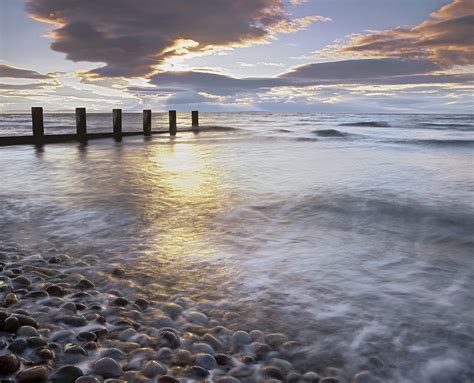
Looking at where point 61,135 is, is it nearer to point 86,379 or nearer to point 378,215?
point 378,215

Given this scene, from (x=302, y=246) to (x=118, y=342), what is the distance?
7.99ft

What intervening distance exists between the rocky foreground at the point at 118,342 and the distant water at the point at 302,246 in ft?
0.67

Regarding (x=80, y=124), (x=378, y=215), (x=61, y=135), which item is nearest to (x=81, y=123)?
(x=80, y=124)

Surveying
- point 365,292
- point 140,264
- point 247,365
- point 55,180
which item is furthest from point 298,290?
point 55,180

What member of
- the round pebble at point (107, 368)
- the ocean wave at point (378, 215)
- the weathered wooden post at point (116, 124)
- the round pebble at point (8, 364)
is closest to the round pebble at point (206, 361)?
the round pebble at point (107, 368)

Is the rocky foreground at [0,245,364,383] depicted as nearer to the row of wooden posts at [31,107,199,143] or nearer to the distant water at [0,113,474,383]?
the distant water at [0,113,474,383]

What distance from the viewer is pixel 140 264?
11.3 ft

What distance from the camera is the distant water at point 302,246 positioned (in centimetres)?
245

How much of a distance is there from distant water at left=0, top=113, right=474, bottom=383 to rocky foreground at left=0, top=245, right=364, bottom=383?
203 mm

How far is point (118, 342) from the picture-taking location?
7.23ft

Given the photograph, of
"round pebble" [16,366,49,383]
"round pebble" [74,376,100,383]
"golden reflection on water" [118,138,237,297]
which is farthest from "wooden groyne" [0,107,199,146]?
"round pebble" [74,376,100,383]

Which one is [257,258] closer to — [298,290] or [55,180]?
[298,290]

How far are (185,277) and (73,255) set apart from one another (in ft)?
3.98

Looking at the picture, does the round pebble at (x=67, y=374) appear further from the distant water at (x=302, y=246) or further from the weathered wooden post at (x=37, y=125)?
the weathered wooden post at (x=37, y=125)
